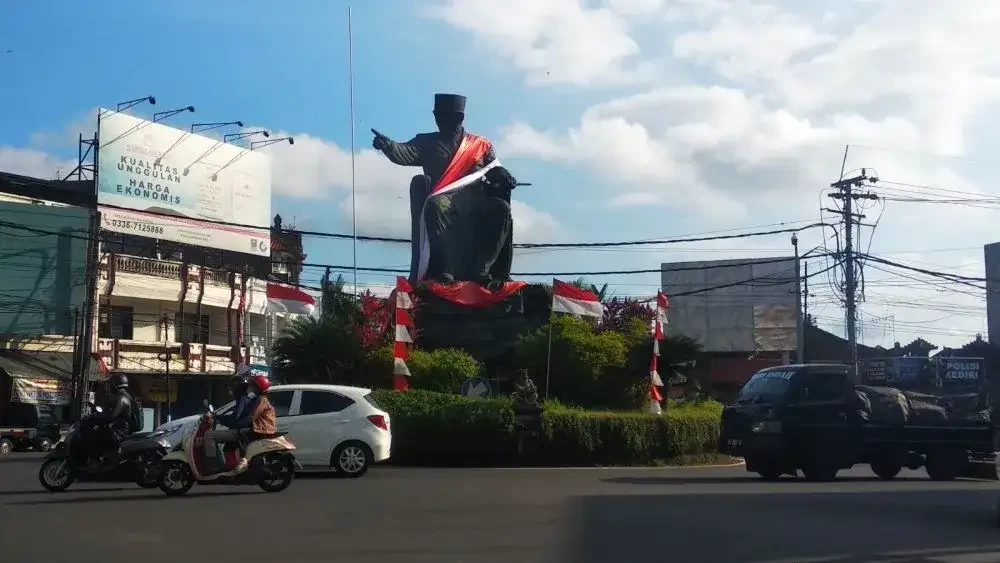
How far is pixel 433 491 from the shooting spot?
14.8 metres

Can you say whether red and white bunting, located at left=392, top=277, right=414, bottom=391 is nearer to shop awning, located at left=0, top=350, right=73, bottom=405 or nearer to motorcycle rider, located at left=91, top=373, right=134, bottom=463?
motorcycle rider, located at left=91, top=373, right=134, bottom=463

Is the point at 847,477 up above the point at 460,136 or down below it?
below

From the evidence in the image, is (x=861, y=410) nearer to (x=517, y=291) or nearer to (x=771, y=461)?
(x=771, y=461)

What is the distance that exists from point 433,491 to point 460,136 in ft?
54.1

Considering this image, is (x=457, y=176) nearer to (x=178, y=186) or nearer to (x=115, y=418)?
(x=115, y=418)

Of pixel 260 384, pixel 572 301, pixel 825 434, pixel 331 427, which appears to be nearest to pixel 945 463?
pixel 825 434

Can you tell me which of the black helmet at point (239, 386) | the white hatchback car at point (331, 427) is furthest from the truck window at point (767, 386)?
the black helmet at point (239, 386)

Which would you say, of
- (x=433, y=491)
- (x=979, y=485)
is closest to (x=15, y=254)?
(x=433, y=491)

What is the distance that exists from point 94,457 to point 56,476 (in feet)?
2.16

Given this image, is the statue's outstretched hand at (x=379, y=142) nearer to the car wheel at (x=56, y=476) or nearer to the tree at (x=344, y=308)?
the tree at (x=344, y=308)

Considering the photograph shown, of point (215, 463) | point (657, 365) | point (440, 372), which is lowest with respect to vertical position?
point (215, 463)

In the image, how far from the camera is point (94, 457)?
1420 cm

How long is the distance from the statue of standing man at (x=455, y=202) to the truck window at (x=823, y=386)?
11.5 metres

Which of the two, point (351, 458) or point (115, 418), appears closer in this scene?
point (115, 418)
